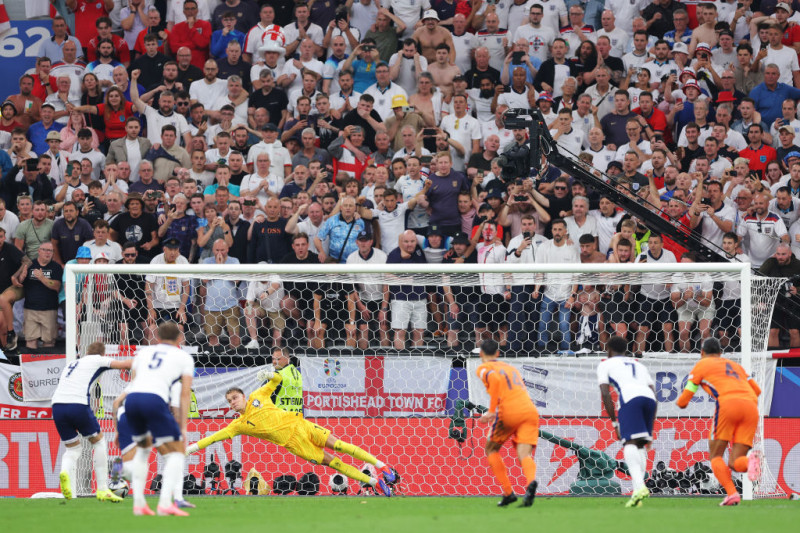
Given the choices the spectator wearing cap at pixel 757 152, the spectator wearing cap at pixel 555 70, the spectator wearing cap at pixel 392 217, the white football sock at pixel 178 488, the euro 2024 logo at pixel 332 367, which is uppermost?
the spectator wearing cap at pixel 555 70

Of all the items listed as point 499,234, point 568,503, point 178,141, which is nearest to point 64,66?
point 178,141

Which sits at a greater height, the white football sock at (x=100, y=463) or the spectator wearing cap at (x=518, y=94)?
the spectator wearing cap at (x=518, y=94)

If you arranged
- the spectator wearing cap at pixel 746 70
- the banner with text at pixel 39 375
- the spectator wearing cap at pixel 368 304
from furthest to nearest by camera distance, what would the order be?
the spectator wearing cap at pixel 746 70 < the banner with text at pixel 39 375 < the spectator wearing cap at pixel 368 304

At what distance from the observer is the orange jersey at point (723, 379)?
1155 centimetres

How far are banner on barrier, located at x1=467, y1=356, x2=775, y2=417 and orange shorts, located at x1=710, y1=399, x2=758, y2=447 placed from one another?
331 cm

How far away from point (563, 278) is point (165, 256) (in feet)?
19.3

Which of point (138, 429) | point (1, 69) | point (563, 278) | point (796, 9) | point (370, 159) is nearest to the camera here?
point (138, 429)

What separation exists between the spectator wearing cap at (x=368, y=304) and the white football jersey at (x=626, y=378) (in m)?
4.33

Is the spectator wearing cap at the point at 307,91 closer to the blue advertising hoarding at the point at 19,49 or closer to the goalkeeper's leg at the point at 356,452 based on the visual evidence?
the blue advertising hoarding at the point at 19,49

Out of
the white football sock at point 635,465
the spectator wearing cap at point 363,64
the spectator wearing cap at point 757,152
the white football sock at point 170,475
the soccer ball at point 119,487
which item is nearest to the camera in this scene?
the white football sock at point 170,475

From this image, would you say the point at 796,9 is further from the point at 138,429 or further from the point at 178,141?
the point at 138,429

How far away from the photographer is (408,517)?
10477 millimetres

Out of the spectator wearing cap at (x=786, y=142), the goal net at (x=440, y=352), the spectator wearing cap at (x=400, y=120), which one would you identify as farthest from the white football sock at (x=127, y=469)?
the spectator wearing cap at (x=786, y=142)

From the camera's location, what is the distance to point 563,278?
1479cm
